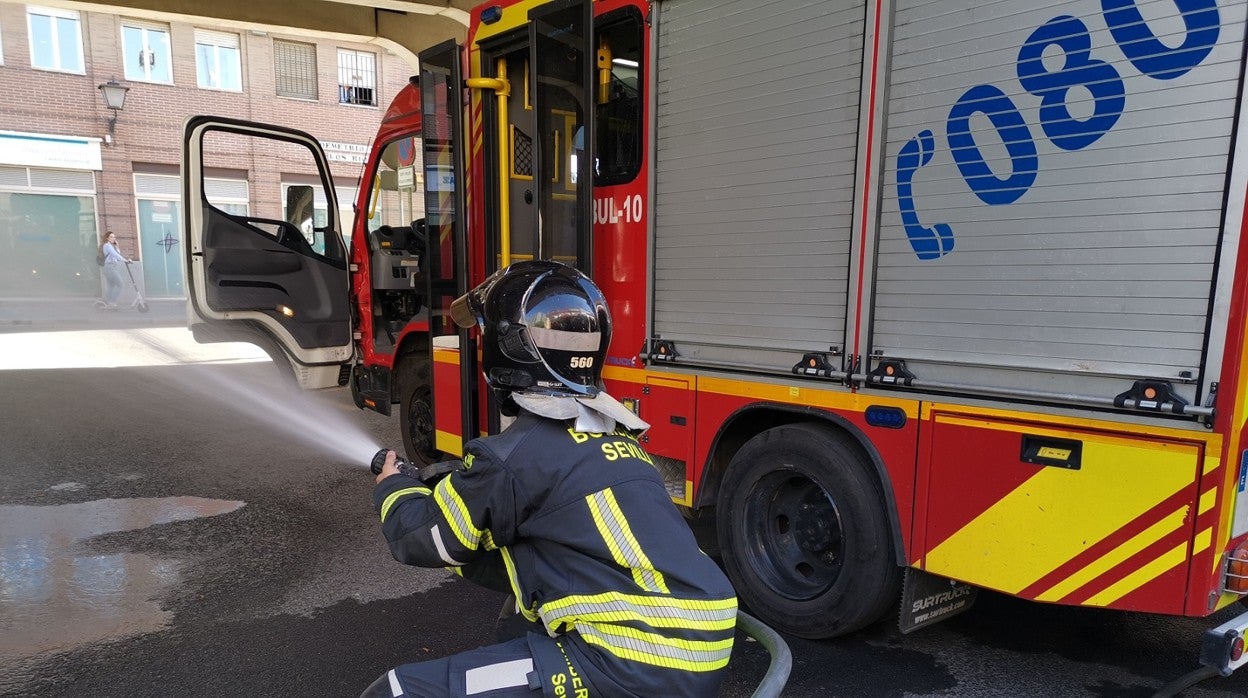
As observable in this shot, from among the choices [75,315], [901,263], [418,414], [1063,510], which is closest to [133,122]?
[75,315]

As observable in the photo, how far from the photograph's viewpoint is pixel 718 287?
3.77 m

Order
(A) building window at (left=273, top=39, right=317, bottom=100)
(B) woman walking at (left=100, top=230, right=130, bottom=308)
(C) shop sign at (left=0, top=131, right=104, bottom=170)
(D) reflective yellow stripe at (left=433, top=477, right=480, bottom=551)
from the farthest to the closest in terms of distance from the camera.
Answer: (A) building window at (left=273, top=39, right=317, bottom=100)
(B) woman walking at (left=100, top=230, right=130, bottom=308)
(C) shop sign at (left=0, top=131, right=104, bottom=170)
(D) reflective yellow stripe at (left=433, top=477, right=480, bottom=551)

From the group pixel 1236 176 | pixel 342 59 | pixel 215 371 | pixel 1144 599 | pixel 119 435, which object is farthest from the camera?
pixel 342 59

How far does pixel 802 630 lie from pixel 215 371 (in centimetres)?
1191

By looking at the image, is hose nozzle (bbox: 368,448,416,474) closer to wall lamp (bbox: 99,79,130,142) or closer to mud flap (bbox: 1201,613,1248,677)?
mud flap (bbox: 1201,613,1248,677)

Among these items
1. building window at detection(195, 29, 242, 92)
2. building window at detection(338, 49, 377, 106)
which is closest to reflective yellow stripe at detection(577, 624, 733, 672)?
building window at detection(195, 29, 242, 92)

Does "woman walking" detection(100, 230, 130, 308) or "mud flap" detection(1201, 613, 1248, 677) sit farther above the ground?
"woman walking" detection(100, 230, 130, 308)

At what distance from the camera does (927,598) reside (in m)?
3.29

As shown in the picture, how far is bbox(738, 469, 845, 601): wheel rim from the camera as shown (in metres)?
3.52

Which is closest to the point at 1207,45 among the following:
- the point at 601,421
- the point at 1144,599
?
the point at 1144,599

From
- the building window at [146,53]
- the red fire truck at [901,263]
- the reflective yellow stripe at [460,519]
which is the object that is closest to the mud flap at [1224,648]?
the red fire truck at [901,263]

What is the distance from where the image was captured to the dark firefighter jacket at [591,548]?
5.12ft

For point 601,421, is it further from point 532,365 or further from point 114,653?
point 114,653

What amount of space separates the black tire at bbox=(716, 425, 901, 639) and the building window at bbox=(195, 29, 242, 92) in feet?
70.3
